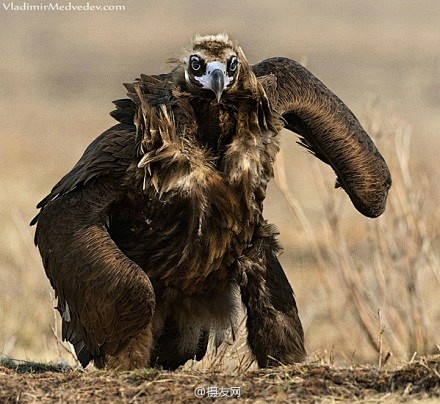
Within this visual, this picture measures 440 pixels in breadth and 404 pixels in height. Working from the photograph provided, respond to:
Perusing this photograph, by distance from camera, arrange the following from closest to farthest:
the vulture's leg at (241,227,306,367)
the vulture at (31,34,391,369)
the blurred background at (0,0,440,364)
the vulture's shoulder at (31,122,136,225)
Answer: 1. the vulture at (31,34,391,369)
2. the vulture's shoulder at (31,122,136,225)
3. the vulture's leg at (241,227,306,367)
4. the blurred background at (0,0,440,364)

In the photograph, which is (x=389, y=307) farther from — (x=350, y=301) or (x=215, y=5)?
(x=215, y=5)

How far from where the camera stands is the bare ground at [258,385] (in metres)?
5.74

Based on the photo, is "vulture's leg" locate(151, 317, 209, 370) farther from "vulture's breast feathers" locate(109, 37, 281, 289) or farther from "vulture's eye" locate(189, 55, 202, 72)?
"vulture's eye" locate(189, 55, 202, 72)

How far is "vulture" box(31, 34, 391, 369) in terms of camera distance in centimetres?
662

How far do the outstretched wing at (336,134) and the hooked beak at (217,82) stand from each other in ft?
2.84

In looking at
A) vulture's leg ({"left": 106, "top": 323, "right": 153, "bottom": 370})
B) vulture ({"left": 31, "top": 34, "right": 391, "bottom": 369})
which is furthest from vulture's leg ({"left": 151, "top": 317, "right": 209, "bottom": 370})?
vulture's leg ({"left": 106, "top": 323, "right": 153, "bottom": 370})

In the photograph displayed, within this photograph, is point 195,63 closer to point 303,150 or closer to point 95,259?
point 95,259

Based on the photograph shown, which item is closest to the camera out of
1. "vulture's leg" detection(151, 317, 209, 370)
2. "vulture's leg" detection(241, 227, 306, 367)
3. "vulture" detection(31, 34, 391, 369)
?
"vulture" detection(31, 34, 391, 369)

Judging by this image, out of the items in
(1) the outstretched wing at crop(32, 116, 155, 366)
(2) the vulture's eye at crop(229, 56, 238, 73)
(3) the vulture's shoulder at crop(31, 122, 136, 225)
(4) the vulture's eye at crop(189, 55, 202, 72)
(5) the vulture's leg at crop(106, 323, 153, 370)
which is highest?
(4) the vulture's eye at crop(189, 55, 202, 72)

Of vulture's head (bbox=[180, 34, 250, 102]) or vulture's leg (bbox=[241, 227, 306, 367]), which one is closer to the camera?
vulture's head (bbox=[180, 34, 250, 102])

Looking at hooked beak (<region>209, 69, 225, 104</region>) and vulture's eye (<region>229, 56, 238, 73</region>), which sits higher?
vulture's eye (<region>229, 56, 238, 73</region>)

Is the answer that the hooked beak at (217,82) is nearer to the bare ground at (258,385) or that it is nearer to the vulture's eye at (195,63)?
the vulture's eye at (195,63)

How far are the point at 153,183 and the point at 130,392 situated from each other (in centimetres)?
124

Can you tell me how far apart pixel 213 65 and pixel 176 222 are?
88 cm
